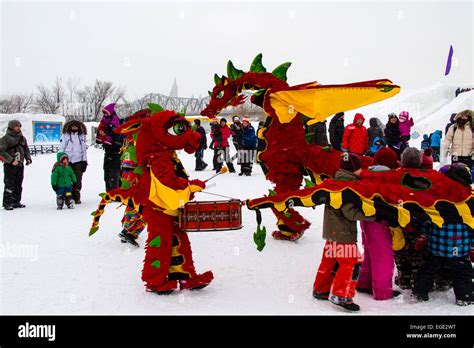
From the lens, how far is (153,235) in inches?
172

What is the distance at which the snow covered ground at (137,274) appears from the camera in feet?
13.4

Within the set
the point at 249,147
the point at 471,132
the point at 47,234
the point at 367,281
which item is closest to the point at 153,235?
the point at 367,281

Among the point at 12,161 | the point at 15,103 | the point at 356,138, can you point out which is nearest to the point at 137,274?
the point at 12,161

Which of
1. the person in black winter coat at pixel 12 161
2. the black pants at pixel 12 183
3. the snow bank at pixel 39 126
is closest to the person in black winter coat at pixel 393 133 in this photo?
the person in black winter coat at pixel 12 161

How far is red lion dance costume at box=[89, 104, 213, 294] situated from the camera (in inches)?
168

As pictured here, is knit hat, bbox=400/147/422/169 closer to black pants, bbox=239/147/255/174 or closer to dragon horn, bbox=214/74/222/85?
dragon horn, bbox=214/74/222/85

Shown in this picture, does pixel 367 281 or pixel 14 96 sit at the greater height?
pixel 14 96

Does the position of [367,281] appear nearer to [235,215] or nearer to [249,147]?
[235,215]

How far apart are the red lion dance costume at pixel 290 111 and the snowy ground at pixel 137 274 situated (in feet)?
2.80

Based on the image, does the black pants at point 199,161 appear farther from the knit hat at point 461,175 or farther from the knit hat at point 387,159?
the knit hat at point 461,175

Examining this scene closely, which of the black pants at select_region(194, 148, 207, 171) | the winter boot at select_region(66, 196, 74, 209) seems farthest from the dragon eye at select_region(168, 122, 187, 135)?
the black pants at select_region(194, 148, 207, 171)

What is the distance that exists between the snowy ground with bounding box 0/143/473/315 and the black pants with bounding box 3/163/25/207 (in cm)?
89

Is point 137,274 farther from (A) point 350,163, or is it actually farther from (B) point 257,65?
(B) point 257,65
